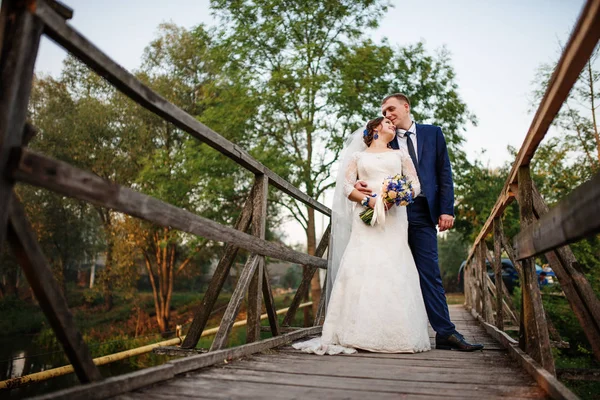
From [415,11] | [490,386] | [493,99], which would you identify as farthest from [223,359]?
[415,11]

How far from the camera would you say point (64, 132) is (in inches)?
642

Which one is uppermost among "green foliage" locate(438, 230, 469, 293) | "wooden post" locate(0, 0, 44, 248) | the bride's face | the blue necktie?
"green foliage" locate(438, 230, 469, 293)

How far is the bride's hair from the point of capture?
4.05 meters

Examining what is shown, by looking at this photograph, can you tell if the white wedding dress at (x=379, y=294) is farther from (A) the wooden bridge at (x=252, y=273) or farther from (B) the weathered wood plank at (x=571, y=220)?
(B) the weathered wood plank at (x=571, y=220)

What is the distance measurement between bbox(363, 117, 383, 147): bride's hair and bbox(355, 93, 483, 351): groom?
0.49 feet

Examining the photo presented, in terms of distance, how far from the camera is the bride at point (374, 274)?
3.25m

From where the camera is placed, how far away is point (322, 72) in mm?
12016

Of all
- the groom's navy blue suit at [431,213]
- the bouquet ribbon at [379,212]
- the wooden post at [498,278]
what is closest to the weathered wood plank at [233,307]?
the bouquet ribbon at [379,212]

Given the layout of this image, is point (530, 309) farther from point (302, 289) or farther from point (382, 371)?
point (302, 289)

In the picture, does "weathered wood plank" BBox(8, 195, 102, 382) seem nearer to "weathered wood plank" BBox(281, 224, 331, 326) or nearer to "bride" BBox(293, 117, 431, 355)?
"bride" BBox(293, 117, 431, 355)

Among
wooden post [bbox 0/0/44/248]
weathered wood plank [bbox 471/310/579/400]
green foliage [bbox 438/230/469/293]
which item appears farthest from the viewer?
green foliage [bbox 438/230/469/293]

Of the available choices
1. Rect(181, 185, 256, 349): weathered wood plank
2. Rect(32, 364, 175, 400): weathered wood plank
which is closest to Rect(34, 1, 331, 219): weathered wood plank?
Rect(181, 185, 256, 349): weathered wood plank

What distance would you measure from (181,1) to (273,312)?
13605 mm

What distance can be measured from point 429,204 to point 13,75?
10.2ft
